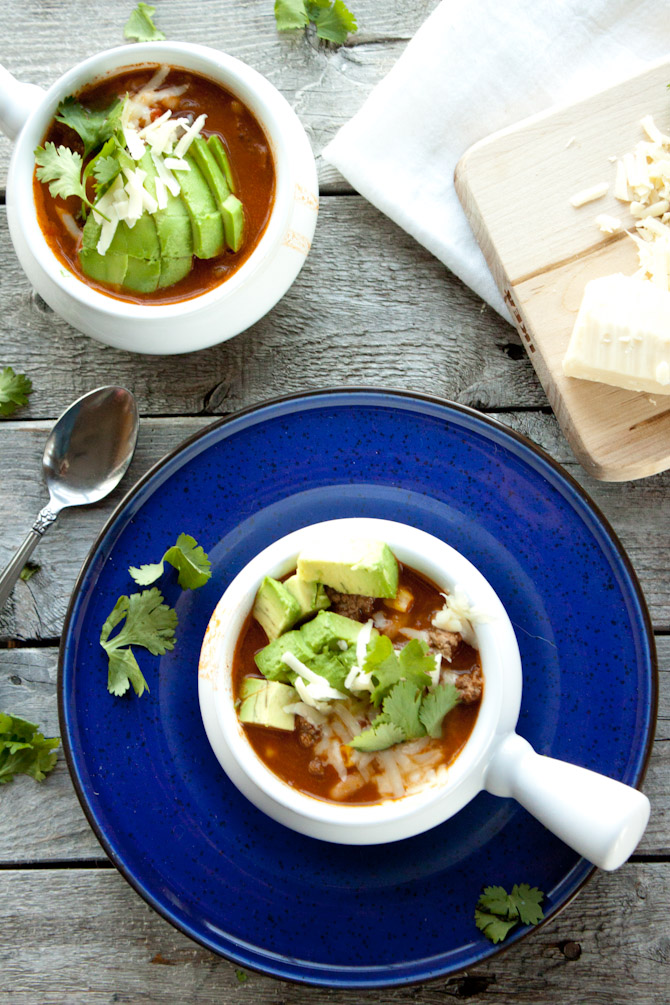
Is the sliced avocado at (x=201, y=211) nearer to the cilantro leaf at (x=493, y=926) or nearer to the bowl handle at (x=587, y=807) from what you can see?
the bowl handle at (x=587, y=807)

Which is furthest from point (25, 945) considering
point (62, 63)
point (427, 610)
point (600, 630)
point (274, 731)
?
point (62, 63)

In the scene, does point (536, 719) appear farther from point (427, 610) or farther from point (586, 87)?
point (586, 87)

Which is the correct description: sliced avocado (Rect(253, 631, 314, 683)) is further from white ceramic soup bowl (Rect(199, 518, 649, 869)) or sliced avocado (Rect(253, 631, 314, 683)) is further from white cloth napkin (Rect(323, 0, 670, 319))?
white cloth napkin (Rect(323, 0, 670, 319))

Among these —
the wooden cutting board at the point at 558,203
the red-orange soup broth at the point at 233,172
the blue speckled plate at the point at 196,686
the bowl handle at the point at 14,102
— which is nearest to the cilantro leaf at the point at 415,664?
the blue speckled plate at the point at 196,686

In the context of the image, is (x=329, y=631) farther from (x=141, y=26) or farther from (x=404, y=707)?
(x=141, y=26)

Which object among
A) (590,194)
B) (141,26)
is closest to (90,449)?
(141,26)

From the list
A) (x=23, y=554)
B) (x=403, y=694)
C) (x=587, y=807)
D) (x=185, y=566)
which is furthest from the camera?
(x=23, y=554)
